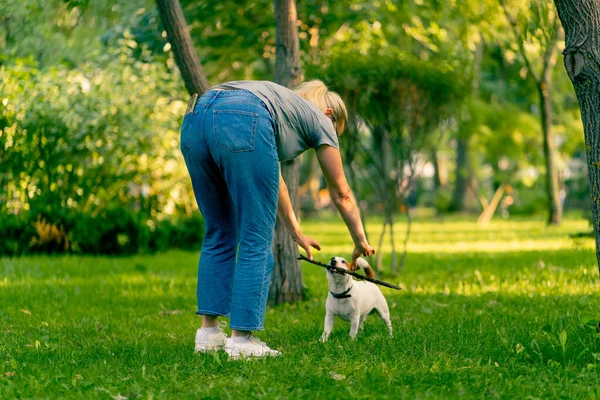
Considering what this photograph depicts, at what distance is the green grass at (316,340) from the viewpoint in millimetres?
3727

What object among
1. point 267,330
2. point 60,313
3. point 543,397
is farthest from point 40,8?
point 543,397

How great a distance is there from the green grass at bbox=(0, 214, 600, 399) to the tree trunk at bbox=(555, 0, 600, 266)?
91 centimetres

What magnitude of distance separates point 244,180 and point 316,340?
1398 millimetres

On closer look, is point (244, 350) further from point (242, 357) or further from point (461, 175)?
point (461, 175)

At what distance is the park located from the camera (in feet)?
13.5

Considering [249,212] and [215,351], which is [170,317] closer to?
[215,351]

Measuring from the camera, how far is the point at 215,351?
4.41 metres

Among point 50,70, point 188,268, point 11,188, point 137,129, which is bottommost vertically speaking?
point 188,268

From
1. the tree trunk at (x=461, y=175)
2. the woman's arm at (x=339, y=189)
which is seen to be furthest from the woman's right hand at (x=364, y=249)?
the tree trunk at (x=461, y=175)

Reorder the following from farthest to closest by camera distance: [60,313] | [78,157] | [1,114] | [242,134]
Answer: [78,157], [1,114], [60,313], [242,134]

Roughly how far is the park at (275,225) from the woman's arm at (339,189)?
16mm

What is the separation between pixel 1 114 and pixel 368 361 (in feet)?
30.2

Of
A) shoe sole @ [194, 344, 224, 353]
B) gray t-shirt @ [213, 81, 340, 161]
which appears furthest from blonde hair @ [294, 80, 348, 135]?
shoe sole @ [194, 344, 224, 353]

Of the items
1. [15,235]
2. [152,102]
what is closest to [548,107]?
[152,102]
